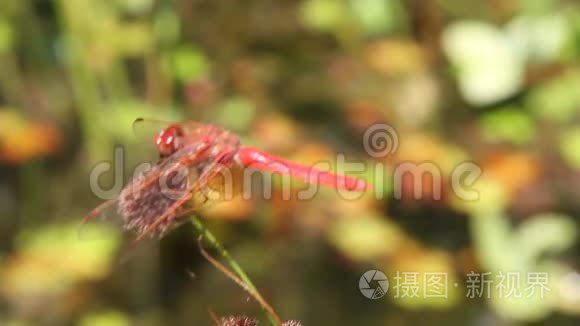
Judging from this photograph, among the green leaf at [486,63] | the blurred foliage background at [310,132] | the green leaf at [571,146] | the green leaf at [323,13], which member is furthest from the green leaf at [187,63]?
the green leaf at [571,146]

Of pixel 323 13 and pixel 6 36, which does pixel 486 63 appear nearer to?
pixel 323 13

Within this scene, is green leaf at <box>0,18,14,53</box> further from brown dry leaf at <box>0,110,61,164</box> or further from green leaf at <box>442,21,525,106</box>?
green leaf at <box>442,21,525,106</box>

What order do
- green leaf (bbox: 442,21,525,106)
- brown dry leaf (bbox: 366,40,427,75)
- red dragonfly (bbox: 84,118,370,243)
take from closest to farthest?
red dragonfly (bbox: 84,118,370,243), green leaf (bbox: 442,21,525,106), brown dry leaf (bbox: 366,40,427,75)

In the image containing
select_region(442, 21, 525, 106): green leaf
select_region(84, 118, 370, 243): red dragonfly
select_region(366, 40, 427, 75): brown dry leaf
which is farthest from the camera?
select_region(366, 40, 427, 75): brown dry leaf

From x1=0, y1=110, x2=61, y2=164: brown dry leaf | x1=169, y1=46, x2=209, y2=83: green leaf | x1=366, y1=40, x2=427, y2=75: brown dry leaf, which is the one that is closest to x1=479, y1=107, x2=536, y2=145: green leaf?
x1=366, y1=40, x2=427, y2=75: brown dry leaf

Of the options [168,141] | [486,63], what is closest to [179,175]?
[168,141]

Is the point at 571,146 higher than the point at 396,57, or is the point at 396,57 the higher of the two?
the point at 396,57
